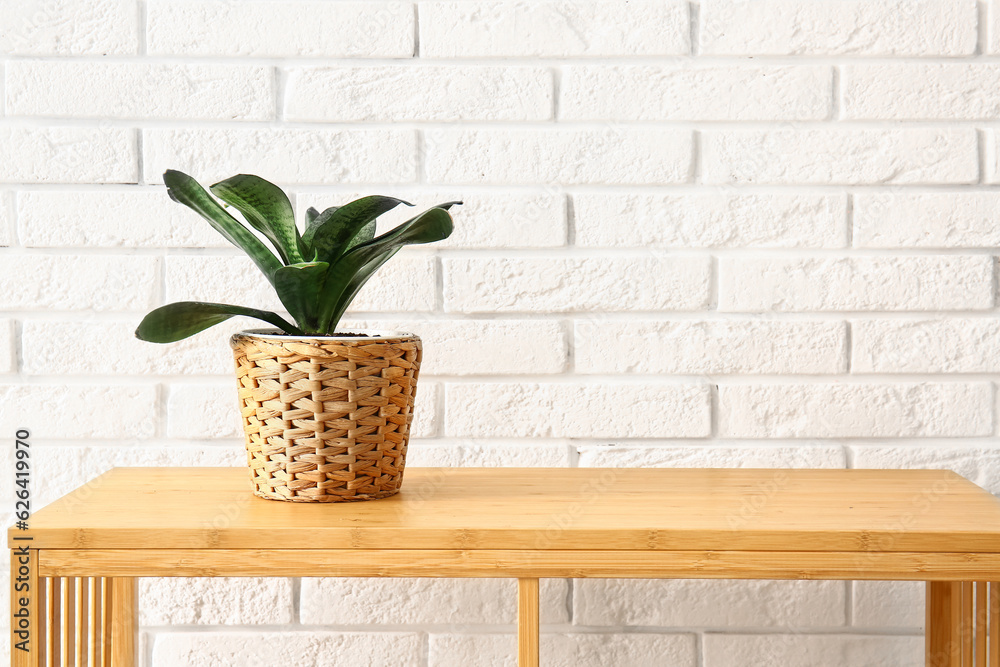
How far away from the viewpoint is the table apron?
2.43ft

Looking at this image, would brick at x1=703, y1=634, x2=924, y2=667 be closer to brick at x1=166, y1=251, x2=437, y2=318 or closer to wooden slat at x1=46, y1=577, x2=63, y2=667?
brick at x1=166, y1=251, x2=437, y2=318

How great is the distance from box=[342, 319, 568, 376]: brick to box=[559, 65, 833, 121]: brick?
297mm

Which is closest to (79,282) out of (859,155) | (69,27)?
(69,27)

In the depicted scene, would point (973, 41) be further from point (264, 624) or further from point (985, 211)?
point (264, 624)

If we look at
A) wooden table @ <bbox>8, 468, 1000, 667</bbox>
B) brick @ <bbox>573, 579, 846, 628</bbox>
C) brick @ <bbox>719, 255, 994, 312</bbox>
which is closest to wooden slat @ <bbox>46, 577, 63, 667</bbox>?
wooden table @ <bbox>8, 468, 1000, 667</bbox>

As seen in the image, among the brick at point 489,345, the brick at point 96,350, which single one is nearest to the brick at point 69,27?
the brick at point 96,350

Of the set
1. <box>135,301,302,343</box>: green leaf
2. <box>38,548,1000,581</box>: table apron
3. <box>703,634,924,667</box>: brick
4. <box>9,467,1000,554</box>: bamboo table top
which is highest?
<box>135,301,302,343</box>: green leaf

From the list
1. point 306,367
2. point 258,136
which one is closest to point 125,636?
point 306,367

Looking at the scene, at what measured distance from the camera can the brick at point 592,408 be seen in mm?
1145

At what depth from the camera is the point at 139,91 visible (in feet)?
3.74

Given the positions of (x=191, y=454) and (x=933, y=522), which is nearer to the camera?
(x=933, y=522)

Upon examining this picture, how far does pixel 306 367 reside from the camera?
83 centimetres

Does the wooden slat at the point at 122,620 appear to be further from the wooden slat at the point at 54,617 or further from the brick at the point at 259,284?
the brick at the point at 259,284

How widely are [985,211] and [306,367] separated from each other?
908 mm
